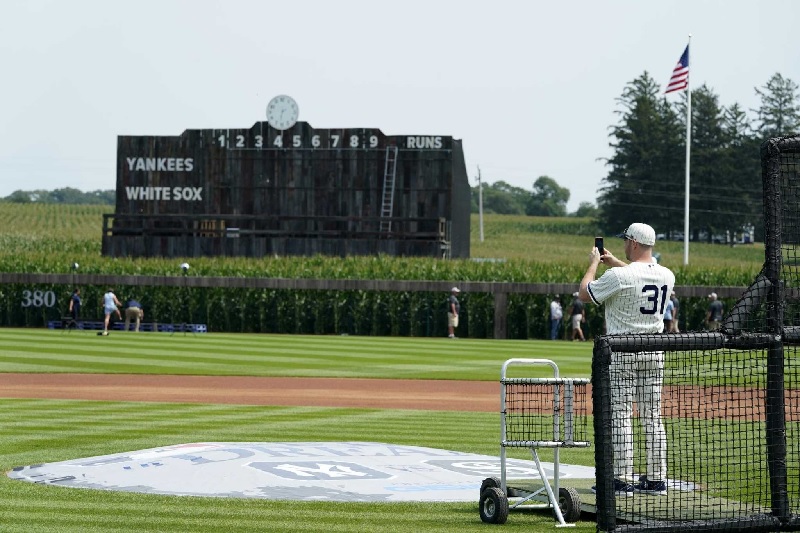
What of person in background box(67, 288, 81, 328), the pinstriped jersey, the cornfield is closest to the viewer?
the pinstriped jersey

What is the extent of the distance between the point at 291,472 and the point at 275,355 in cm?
2213

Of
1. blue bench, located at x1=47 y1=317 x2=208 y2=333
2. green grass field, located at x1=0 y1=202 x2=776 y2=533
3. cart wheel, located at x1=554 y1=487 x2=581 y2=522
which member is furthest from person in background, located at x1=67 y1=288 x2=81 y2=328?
cart wheel, located at x1=554 y1=487 x2=581 y2=522

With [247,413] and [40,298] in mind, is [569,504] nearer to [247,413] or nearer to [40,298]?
[247,413]

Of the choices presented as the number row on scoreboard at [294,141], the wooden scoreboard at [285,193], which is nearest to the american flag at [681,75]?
the wooden scoreboard at [285,193]

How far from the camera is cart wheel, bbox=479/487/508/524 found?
8969mm

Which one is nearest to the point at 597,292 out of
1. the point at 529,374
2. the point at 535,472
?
the point at 535,472

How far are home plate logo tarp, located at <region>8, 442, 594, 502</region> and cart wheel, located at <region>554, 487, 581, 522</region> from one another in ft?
3.86

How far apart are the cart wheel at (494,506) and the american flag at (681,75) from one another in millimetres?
45926

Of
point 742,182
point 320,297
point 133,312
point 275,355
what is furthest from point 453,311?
point 742,182

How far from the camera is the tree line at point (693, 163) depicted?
110 metres

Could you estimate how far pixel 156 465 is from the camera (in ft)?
38.3

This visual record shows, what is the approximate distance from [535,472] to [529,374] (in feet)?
46.3

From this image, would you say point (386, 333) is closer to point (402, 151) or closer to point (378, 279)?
point (378, 279)

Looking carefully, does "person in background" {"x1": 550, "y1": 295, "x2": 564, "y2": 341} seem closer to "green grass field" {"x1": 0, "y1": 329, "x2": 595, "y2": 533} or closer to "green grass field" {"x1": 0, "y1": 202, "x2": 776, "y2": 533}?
"green grass field" {"x1": 0, "y1": 202, "x2": 776, "y2": 533}
